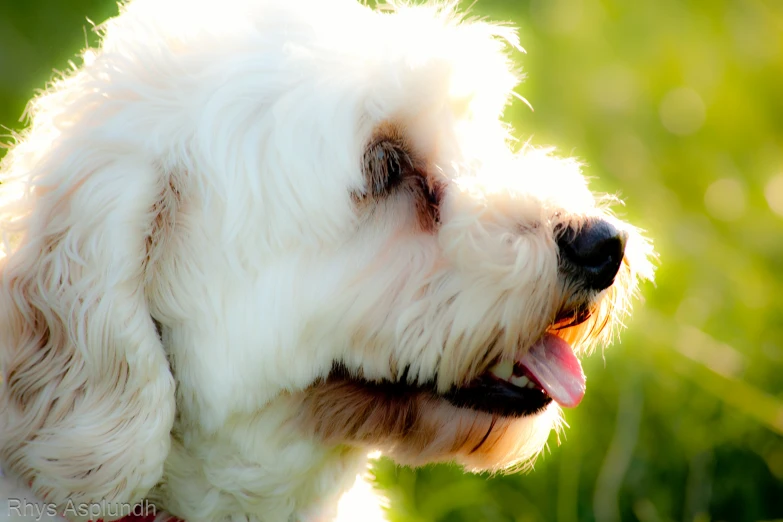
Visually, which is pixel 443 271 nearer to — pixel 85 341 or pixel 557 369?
pixel 557 369

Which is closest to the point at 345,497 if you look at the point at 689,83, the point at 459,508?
the point at 459,508

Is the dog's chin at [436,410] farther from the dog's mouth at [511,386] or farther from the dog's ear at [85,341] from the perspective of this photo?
the dog's ear at [85,341]

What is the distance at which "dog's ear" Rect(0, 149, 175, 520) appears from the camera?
197 cm

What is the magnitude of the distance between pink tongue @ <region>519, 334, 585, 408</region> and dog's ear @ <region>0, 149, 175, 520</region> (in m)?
0.84

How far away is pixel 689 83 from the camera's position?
17.5 ft

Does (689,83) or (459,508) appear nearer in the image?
(459,508)

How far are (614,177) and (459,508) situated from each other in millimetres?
2067

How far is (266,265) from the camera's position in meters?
2.08

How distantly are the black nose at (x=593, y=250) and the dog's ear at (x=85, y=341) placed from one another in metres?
0.92

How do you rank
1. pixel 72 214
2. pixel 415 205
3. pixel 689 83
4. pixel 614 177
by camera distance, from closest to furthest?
1. pixel 72 214
2. pixel 415 205
3. pixel 614 177
4. pixel 689 83

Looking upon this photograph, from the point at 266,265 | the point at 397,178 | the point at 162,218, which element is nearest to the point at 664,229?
the point at 397,178

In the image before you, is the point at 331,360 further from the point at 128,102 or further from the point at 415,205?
the point at 128,102

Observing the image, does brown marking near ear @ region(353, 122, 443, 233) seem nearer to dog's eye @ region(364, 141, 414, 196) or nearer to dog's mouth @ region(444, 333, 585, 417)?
dog's eye @ region(364, 141, 414, 196)

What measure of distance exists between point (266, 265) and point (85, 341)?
0.42 meters
